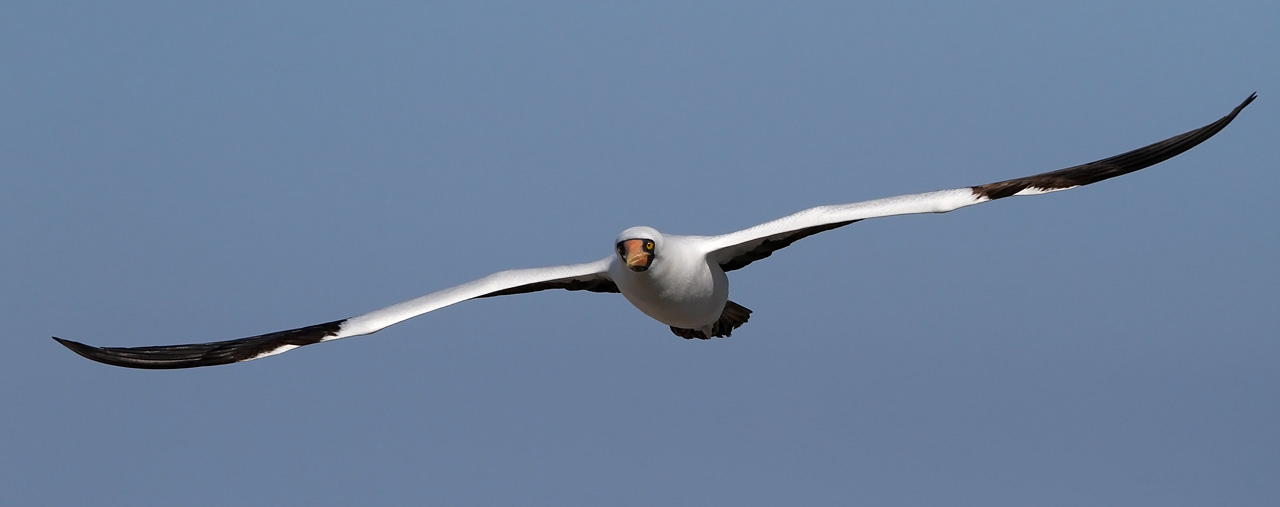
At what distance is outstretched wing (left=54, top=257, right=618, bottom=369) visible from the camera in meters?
13.5

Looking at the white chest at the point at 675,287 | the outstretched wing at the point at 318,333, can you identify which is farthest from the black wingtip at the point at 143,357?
the white chest at the point at 675,287

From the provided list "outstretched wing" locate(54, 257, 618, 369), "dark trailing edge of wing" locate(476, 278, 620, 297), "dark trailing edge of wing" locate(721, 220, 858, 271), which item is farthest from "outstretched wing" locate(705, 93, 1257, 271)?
"outstretched wing" locate(54, 257, 618, 369)

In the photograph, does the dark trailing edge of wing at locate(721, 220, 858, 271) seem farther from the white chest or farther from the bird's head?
the bird's head

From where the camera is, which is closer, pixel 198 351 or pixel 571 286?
pixel 198 351

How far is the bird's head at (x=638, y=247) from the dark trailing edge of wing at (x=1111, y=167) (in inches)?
120

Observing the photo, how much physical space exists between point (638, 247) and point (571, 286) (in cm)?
226

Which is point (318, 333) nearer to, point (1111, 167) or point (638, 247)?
point (638, 247)

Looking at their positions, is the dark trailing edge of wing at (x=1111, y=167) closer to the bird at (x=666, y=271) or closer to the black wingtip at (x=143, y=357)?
the bird at (x=666, y=271)

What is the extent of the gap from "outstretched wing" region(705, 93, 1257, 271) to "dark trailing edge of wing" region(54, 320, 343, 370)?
4068mm

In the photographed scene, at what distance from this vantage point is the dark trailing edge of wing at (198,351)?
1339 cm

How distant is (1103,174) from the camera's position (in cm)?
1345

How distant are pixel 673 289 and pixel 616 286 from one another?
1.36 metres

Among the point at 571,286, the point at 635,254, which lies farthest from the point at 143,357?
the point at 635,254

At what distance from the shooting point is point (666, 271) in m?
13.1
